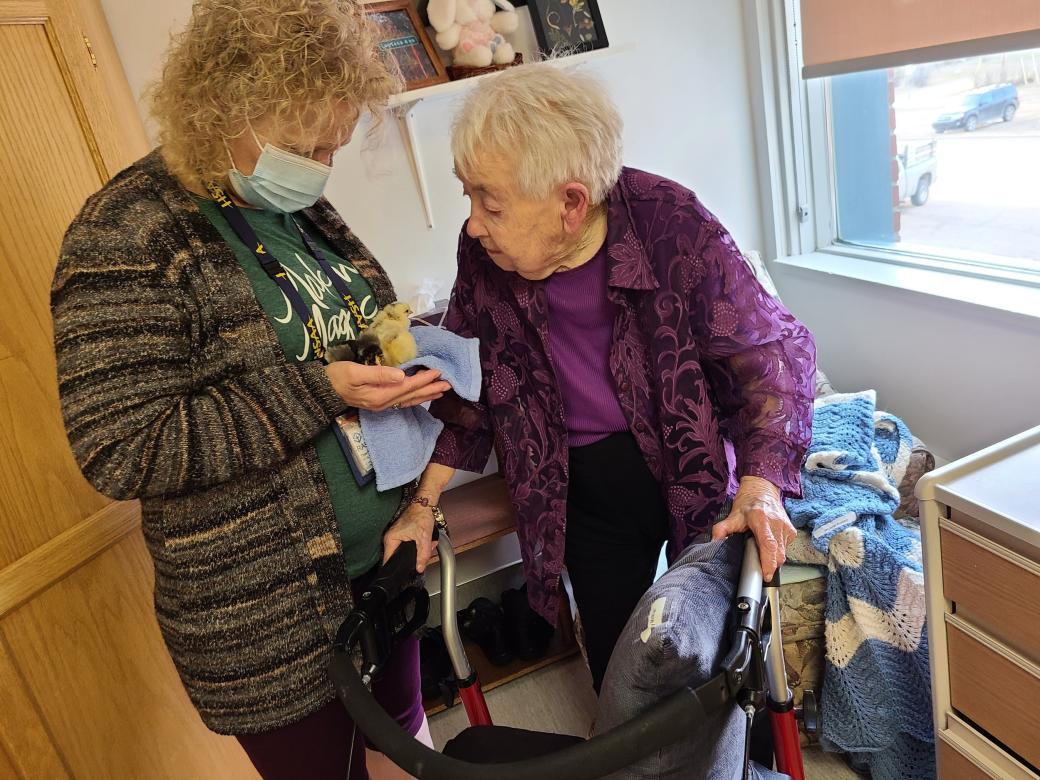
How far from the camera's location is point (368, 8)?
1934mm

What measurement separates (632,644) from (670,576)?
0.46 feet

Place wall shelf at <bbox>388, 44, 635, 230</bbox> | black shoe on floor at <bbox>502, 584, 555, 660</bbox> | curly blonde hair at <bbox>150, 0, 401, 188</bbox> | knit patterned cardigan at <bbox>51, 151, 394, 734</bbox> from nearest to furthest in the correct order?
knit patterned cardigan at <bbox>51, 151, 394, 734</bbox>
curly blonde hair at <bbox>150, 0, 401, 188</bbox>
wall shelf at <bbox>388, 44, 635, 230</bbox>
black shoe on floor at <bbox>502, 584, 555, 660</bbox>

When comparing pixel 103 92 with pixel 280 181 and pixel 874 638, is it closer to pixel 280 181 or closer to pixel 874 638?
pixel 280 181

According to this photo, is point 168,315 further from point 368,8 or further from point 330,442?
point 368,8

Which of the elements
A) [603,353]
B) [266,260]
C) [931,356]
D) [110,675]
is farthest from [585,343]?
[931,356]

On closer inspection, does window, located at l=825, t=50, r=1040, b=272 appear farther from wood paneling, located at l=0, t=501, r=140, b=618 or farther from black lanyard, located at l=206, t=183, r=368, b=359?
wood paneling, located at l=0, t=501, r=140, b=618

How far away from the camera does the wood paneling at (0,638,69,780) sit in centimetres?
123

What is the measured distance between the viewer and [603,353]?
1.27m

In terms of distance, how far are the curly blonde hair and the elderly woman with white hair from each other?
206 millimetres

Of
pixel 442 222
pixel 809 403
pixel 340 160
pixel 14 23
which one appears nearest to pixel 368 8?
pixel 340 160

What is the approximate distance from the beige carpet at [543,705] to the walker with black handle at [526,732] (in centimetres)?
87

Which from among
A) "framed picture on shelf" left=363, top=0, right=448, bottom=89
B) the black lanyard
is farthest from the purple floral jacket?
"framed picture on shelf" left=363, top=0, right=448, bottom=89

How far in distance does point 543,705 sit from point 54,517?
52.0 inches

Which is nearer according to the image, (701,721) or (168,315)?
(701,721)
